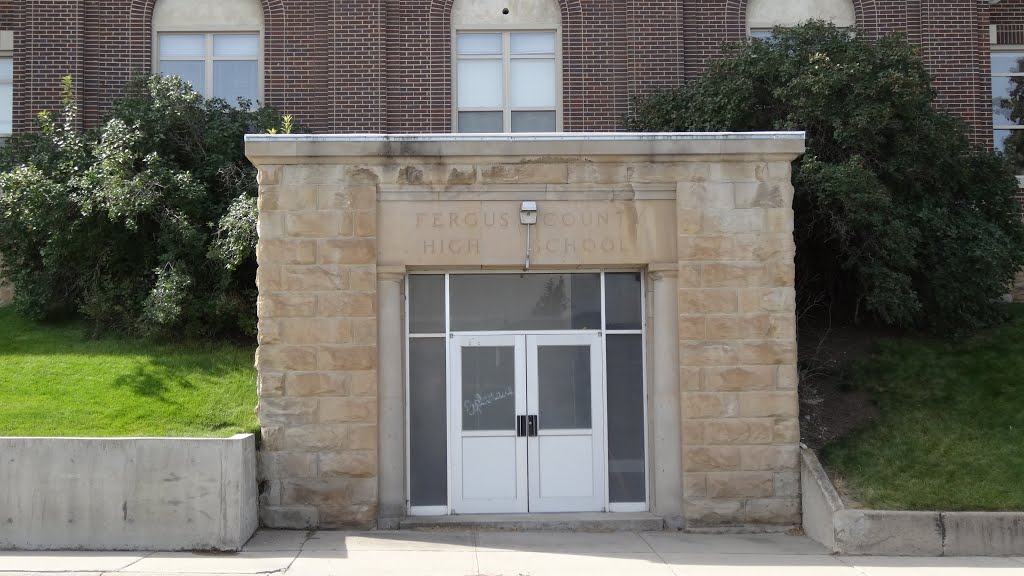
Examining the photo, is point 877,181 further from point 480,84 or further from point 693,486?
point 480,84

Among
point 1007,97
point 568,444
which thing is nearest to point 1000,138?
point 1007,97

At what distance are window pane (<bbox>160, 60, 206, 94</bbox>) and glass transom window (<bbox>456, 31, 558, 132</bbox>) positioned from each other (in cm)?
460

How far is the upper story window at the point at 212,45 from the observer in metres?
17.3

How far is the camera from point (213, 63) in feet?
56.9

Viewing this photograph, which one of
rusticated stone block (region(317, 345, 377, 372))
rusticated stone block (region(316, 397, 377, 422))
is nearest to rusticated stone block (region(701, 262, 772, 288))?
rusticated stone block (region(317, 345, 377, 372))

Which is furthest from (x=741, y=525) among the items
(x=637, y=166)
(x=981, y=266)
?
(x=981, y=266)

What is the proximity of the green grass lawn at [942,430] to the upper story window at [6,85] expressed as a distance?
50.3 feet

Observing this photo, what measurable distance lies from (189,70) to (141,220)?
4.40 metres

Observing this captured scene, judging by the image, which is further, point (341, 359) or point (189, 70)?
point (189, 70)

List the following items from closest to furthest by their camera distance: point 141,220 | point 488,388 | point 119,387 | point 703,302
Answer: point 703,302 → point 488,388 → point 119,387 → point 141,220

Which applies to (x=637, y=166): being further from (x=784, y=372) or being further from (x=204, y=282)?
(x=204, y=282)

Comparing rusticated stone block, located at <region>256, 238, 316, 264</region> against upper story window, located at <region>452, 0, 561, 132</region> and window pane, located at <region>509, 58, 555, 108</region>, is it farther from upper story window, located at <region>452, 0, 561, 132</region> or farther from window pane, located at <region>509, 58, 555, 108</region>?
window pane, located at <region>509, 58, 555, 108</region>

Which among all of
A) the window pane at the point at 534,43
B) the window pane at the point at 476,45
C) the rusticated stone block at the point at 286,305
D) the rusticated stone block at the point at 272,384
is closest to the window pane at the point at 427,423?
the rusticated stone block at the point at 286,305

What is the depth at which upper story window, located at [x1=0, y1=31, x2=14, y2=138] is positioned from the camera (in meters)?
17.5
